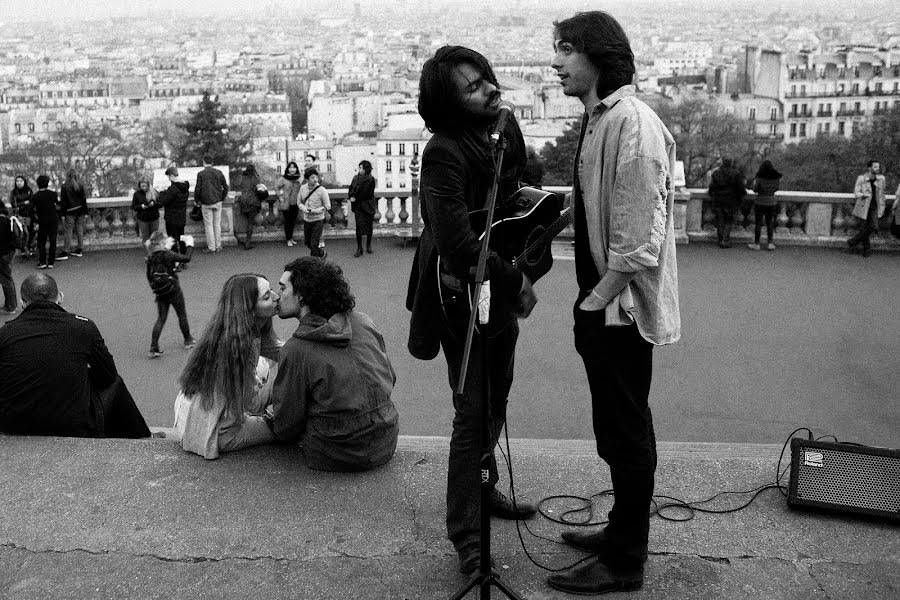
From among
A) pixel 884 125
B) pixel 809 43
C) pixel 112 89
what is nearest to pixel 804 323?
pixel 884 125

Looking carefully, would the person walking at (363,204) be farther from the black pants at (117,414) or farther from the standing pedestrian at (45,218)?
the black pants at (117,414)

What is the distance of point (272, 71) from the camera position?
7357 inches

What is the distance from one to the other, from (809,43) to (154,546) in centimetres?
16963

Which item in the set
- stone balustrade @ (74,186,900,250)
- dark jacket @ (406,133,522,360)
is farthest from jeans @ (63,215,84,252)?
dark jacket @ (406,133,522,360)

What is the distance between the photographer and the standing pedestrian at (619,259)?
3088 mm

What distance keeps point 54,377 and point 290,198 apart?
28.3 feet

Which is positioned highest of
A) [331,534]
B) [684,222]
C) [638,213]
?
[638,213]

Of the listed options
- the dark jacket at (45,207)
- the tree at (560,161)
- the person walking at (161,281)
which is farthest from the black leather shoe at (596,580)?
the tree at (560,161)

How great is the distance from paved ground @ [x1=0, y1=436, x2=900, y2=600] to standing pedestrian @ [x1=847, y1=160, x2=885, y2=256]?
8630 mm

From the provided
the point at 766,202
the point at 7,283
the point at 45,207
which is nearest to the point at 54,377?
the point at 7,283

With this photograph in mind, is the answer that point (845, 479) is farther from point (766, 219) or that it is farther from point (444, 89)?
point (766, 219)

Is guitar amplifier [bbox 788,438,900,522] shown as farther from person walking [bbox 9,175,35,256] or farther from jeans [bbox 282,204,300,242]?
person walking [bbox 9,175,35,256]

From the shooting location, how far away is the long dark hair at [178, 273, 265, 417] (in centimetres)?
446

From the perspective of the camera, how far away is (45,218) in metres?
12.3
